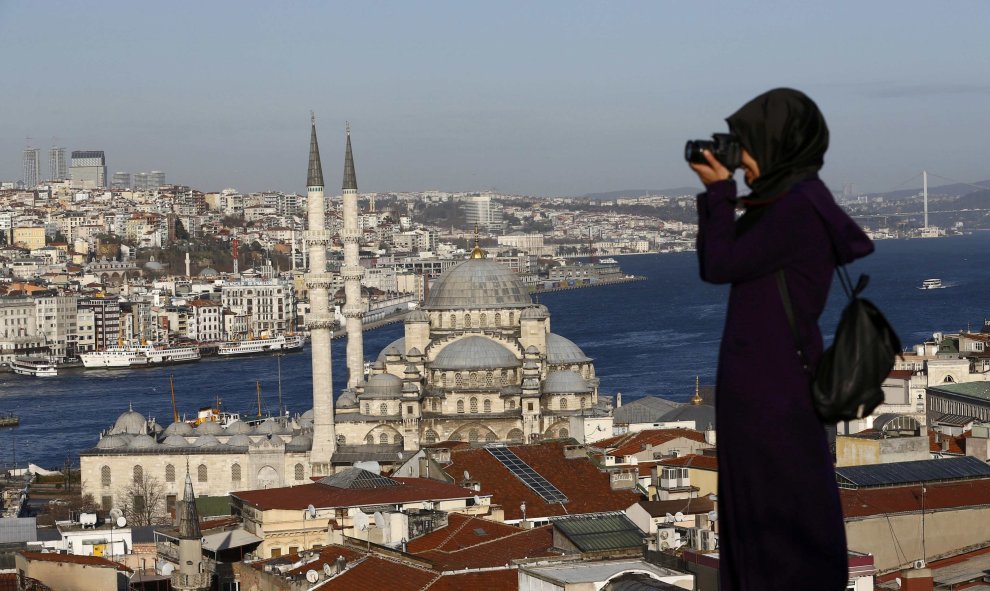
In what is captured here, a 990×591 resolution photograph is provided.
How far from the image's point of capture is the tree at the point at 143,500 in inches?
1017

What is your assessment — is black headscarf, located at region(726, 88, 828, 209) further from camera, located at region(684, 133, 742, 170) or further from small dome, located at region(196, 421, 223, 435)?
small dome, located at region(196, 421, 223, 435)

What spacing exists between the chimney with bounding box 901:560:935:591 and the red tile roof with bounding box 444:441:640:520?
888 centimetres

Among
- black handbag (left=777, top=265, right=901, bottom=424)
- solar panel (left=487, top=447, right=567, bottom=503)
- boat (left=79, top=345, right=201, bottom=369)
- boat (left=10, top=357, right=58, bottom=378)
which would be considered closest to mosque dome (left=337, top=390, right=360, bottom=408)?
solar panel (left=487, top=447, right=567, bottom=503)

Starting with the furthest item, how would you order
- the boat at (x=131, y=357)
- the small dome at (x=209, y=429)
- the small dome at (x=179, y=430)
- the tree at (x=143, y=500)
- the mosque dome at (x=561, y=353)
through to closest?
the boat at (x=131, y=357) → the small dome at (x=179, y=430) → the small dome at (x=209, y=429) → the mosque dome at (x=561, y=353) → the tree at (x=143, y=500)

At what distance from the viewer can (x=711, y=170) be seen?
2.34 m

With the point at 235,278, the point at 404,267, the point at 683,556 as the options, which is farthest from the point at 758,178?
the point at 404,267

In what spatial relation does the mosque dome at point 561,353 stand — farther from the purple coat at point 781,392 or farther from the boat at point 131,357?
the boat at point 131,357

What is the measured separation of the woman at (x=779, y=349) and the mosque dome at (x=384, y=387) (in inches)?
984

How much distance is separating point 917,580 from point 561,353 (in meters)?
19.1

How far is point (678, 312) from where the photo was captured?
79.2m

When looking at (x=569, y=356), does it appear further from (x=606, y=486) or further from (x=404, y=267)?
(x=404, y=267)

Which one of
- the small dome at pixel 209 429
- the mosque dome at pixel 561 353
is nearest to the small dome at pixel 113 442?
the small dome at pixel 209 429

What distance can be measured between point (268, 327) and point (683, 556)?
74613 millimetres

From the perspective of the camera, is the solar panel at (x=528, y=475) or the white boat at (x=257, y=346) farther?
the white boat at (x=257, y=346)
